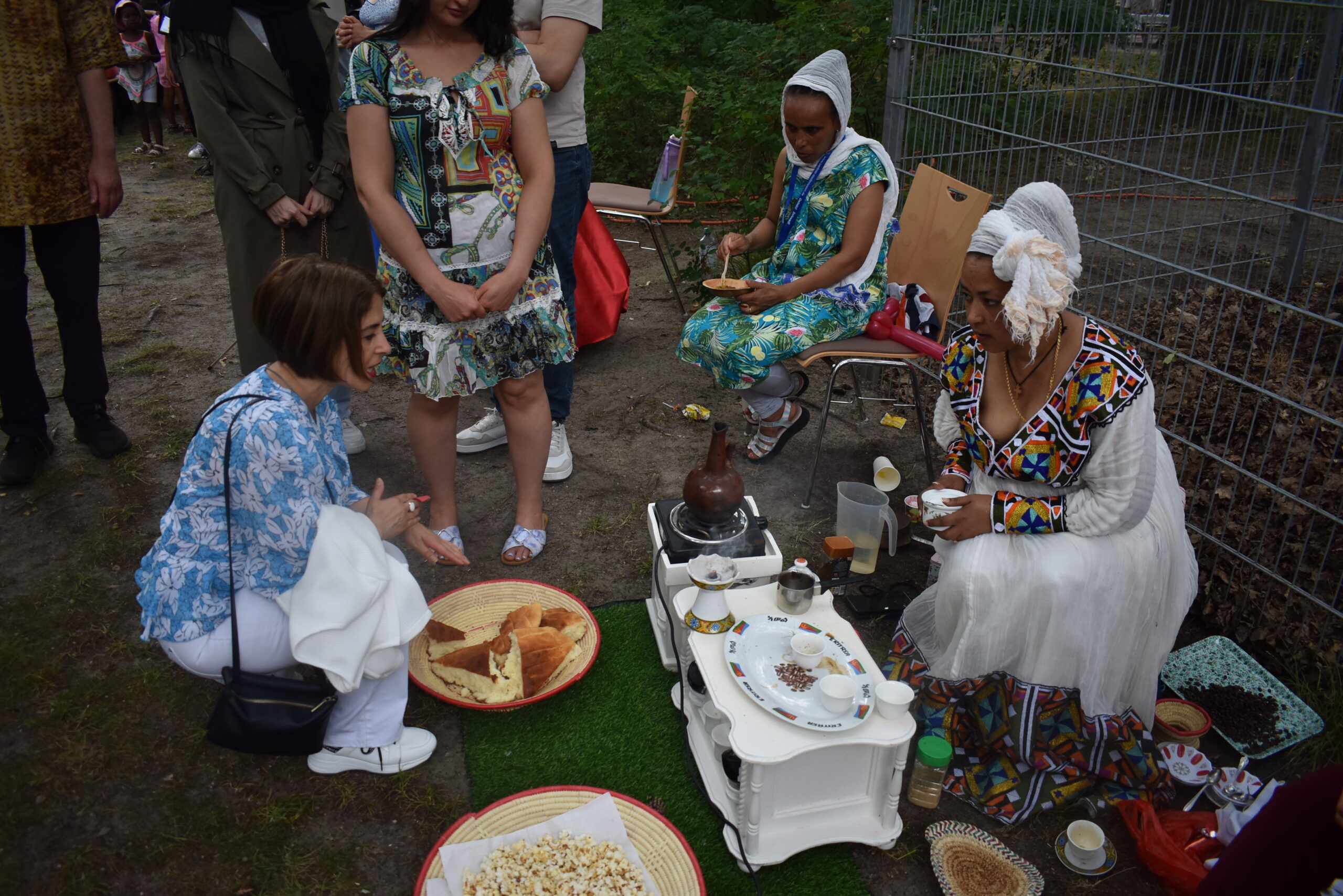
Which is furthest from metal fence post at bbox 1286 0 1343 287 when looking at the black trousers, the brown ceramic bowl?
the black trousers

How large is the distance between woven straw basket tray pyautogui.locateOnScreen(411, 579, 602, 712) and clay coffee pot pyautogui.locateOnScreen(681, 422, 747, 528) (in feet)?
1.78

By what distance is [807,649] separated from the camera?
2.42 metres

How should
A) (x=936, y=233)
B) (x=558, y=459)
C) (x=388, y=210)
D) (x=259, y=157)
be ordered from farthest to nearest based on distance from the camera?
(x=558, y=459) → (x=936, y=233) → (x=259, y=157) → (x=388, y=210)

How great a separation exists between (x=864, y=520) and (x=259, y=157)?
8.67 ft

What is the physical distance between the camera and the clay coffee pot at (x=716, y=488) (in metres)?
2.83

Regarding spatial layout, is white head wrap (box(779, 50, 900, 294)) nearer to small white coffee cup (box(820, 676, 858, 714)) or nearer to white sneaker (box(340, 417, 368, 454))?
small white coffee cup (box(820, 676, 858, 714))

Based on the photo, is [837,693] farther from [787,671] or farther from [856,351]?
[856,351]

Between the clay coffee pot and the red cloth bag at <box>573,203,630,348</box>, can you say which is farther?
the red cloth bag at <box>573,203,630,348</box>

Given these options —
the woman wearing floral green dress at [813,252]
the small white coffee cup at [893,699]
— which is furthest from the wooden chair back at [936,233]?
→ the small white coffee cup at [893,699]

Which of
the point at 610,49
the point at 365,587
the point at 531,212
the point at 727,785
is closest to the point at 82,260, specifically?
the point at 531,212

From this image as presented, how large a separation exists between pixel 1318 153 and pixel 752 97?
318cm

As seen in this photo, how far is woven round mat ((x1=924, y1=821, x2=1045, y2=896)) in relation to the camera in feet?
7.57

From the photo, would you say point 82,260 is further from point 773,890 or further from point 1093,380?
point 1093,380

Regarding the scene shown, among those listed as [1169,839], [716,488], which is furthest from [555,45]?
[1169,839]
